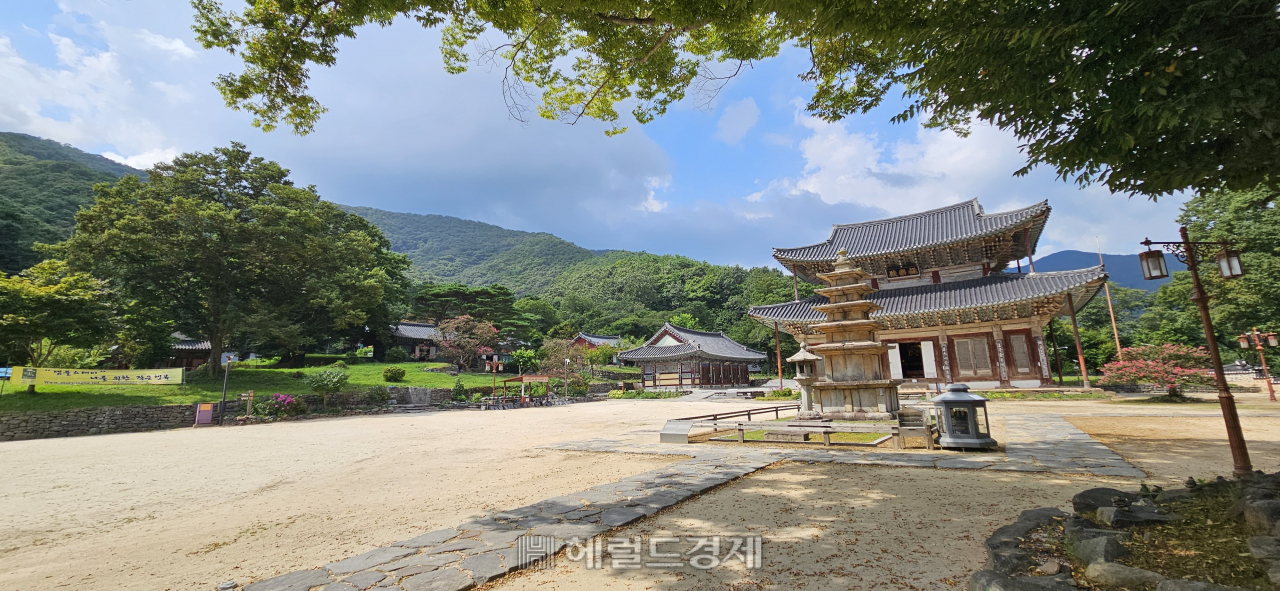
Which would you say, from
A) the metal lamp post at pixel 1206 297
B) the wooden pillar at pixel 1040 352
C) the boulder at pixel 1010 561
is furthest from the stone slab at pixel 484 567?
the wooden pillar at pixel 1040 352

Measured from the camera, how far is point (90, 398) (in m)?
17.9

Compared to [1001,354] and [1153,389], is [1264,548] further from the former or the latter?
[1153,389]

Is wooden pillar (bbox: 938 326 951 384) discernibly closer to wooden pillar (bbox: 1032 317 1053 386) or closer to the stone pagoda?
wooden pillar (bbox: 1032 317 1053 386)

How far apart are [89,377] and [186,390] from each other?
112 inches

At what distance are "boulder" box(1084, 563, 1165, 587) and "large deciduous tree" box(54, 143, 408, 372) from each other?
28.3 metres

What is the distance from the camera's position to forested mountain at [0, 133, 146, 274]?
32.6 metres

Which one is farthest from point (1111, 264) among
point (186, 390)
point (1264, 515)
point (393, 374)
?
point (186, 390)

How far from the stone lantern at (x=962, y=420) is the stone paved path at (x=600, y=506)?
0.46 metres

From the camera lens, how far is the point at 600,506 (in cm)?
511

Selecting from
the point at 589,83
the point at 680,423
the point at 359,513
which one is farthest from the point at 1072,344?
the point at 359,513

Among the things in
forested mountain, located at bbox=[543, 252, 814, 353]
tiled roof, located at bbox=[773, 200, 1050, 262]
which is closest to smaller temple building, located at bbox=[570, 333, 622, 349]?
forested mountain, located at bbox=[543, 252, 814, 353]

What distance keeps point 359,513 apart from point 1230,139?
26.1ft

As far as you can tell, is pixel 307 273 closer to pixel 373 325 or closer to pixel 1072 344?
pixel 373 325

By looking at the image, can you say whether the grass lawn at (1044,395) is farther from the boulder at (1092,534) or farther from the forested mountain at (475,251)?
the forested mountain at (475,251)
